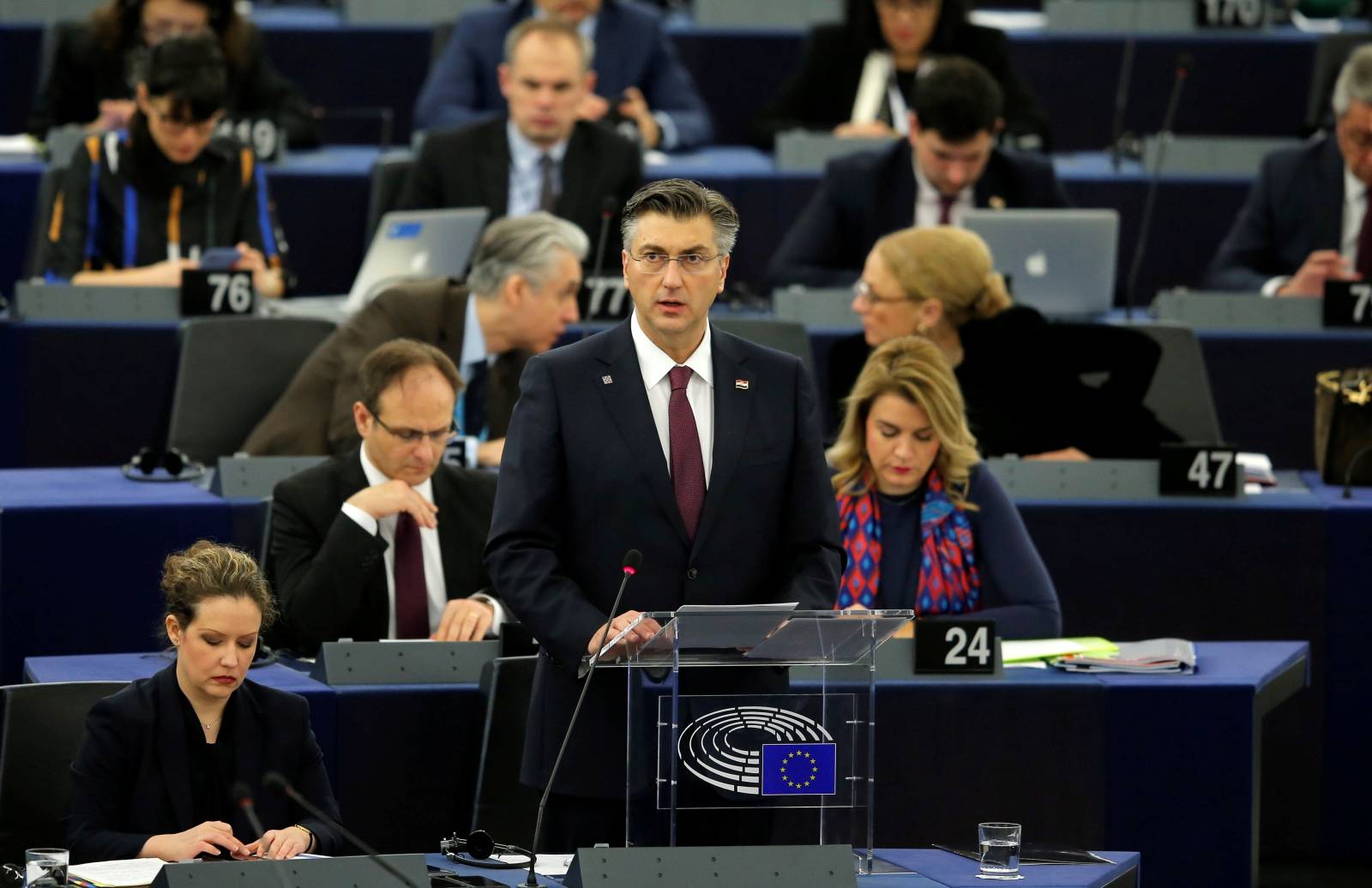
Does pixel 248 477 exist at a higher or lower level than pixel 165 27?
lower

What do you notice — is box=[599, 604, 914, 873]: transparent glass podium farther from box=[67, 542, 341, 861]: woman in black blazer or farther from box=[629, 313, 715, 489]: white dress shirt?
box=[67, 542, 341, 861]: woman in black blazer

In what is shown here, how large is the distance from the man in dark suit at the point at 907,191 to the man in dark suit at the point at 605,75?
36.2 inches

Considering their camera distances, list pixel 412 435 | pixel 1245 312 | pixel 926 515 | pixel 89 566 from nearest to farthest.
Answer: pixel 412 435, pixel 926 515, pixel 89 566, pixel 1245 312

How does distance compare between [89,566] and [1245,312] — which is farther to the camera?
[1245,312]

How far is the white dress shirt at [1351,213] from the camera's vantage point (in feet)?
21.4

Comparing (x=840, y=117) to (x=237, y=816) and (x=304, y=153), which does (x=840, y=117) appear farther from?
(x=237, y=816)

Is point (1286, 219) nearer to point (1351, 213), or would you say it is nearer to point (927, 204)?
point (1351, 213)

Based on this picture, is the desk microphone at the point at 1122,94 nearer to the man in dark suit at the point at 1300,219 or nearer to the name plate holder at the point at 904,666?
the man in dark suit at the point at 1300,219

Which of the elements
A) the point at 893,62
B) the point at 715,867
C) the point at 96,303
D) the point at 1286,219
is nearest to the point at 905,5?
the point at 893,62

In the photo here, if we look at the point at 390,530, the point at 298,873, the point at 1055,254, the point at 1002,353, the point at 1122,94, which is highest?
the point at 1122,94

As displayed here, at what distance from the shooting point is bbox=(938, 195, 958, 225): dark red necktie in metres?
6.27

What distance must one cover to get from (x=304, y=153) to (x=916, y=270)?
268 cm

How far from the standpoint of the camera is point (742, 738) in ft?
10.0

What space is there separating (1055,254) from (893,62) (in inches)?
60.4
